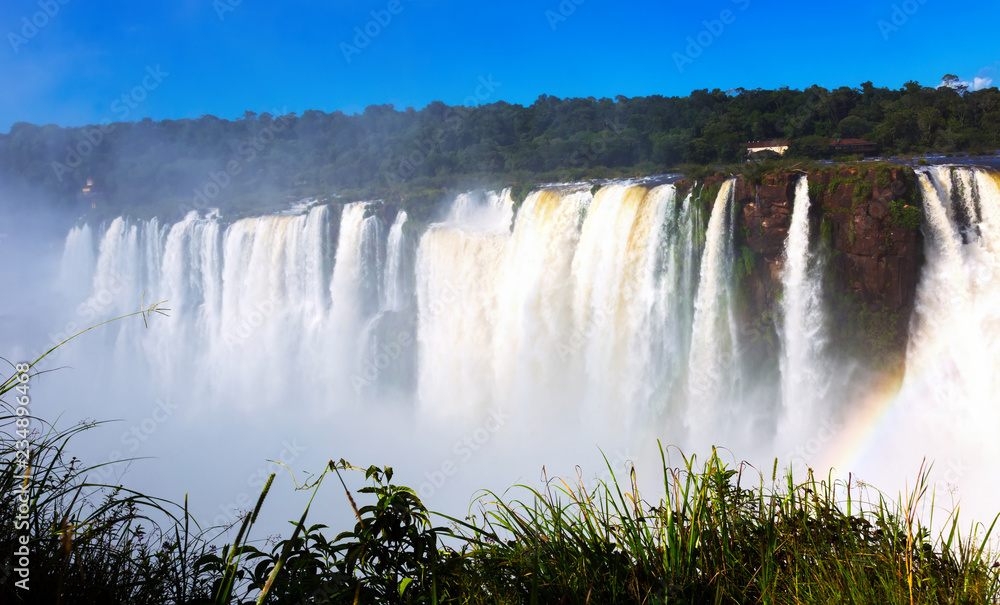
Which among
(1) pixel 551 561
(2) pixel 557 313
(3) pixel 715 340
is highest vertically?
(2) pixel 557 313

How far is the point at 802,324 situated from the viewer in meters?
10.7

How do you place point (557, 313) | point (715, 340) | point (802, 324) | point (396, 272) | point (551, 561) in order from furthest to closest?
point (396, 272)
point (557, 313)
point (715, 340)
point (802, 324)
point (551, 561)

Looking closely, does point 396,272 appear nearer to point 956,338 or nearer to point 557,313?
point 557,313

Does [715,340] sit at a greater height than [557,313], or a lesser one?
lesser

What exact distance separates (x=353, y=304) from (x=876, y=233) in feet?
46.8

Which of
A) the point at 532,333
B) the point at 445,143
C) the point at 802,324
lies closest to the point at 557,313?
the point at 532,333

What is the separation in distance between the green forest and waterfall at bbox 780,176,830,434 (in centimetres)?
562

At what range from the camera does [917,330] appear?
9.94m

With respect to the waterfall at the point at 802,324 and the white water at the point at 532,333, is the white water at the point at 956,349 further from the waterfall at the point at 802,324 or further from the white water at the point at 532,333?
the waterfall at the point at 802,324

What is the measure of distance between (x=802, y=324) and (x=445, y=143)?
28047 millimetres

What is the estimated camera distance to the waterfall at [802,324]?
34.8ft

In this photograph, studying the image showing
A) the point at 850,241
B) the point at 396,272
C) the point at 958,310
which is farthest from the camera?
the point at 396,272

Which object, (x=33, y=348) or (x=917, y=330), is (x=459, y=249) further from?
(x=33, y=348)

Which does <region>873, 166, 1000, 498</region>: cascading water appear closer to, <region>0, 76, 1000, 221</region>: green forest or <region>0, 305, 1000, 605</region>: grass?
<region>0, 76, 1000, 221</region>: green forest
